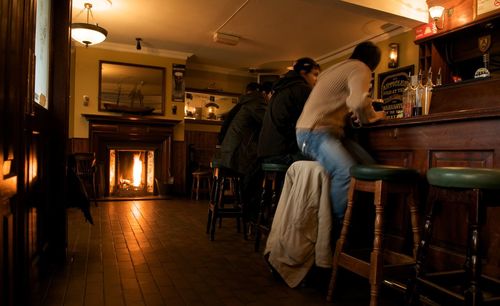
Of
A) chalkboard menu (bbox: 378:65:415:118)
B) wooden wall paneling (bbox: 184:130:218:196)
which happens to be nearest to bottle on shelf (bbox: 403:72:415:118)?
chalkboard menu (bbox: 378:65:415:118)

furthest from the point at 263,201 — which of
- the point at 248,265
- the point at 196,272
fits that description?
the point at 196,272

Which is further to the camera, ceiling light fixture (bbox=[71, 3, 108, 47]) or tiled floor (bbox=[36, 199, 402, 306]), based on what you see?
ceiling light fixture (bbox=[71, 3, 108, 47])

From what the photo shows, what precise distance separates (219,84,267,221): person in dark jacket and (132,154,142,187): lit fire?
11.7ft

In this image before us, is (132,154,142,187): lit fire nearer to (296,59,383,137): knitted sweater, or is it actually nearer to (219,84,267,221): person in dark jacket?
(219,84,267,221): person in dark jacket

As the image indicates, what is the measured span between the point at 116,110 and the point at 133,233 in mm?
3401

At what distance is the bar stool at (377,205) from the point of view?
4.99 ft

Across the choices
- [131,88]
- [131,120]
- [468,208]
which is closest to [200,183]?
[131,120]

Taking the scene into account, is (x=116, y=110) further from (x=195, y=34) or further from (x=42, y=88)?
(x=42, y=88)

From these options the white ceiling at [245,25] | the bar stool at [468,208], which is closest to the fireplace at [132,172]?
the white ceiling at [245,25]

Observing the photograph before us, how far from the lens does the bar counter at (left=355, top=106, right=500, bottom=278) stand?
1.56m

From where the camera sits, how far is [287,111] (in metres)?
2.57

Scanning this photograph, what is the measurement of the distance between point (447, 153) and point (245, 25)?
4.04 meters

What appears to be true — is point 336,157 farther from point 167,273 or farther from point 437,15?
point 437,15

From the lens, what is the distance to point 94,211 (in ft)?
14.9
